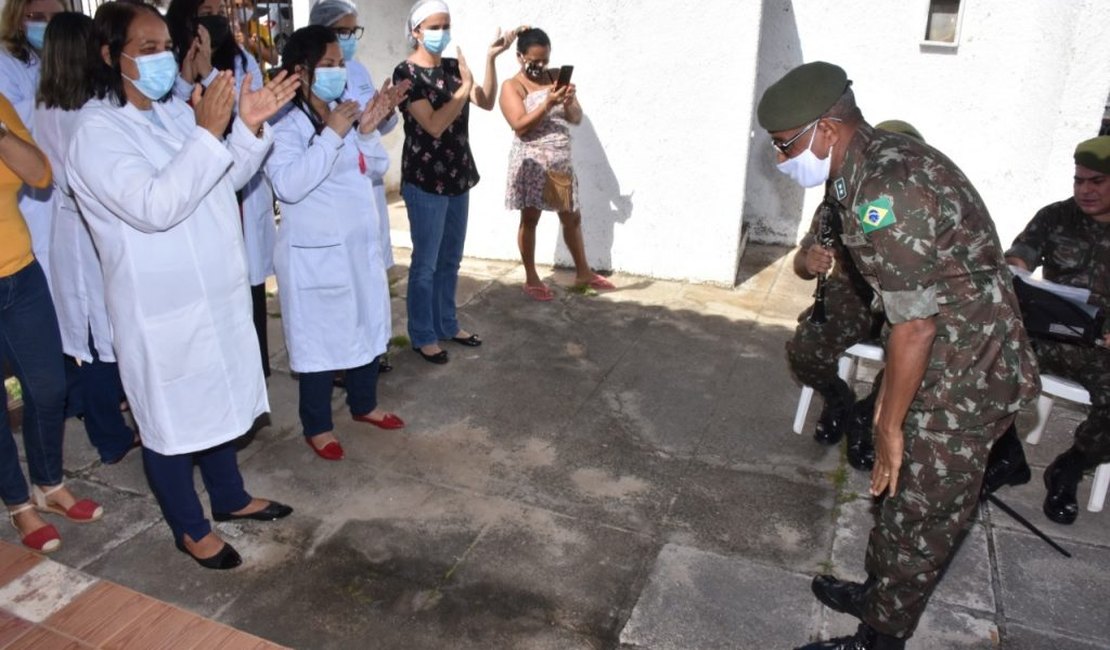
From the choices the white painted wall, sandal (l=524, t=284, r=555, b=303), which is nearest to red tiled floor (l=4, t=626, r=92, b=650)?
sandal (l=524, t=284, r=555, b=303)

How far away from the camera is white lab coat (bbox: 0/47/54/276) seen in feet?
12.2

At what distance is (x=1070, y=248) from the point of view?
3.86m

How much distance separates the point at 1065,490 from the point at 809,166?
210cm

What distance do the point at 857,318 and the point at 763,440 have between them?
30.2 inches

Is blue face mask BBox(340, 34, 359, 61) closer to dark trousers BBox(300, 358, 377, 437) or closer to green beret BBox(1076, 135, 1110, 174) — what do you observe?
dark trousers BBox(300, 358, 377, 437)

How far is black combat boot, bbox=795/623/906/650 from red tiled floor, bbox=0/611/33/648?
262 centimetres

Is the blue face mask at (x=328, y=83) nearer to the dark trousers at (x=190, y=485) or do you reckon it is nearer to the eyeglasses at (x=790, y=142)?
the dark trousers at (x=190, y=485)

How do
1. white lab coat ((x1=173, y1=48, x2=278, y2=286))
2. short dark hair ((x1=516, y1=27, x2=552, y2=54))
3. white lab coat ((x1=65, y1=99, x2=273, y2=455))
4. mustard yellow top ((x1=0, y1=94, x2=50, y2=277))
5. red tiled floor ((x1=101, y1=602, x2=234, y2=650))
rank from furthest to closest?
short dark hair ((x1=516, y1=27, x2=552, y2=54)) < white lab coat ((x1=173, y1=48, x2=278, y2=286)) < mustard yellow top ((x1=0, y1=94, x2=50, y2=277)) < red tiled floor ((x1=101, y1=602, x2=234, y2=650)) < white lab coat ((x1=65, y1=99, x2=273, y2=455))

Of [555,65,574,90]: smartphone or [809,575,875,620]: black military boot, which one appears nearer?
[809,575,875,620]: black military boot

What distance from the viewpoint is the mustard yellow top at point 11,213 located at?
2998 mm

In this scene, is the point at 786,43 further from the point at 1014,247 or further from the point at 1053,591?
the point at 1053,591

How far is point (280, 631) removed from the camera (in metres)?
2.88

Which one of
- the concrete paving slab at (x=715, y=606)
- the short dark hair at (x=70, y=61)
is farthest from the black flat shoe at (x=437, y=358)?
the short dark hair at (x=70, y=61)

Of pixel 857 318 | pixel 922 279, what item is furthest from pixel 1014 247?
pixel 922 279
